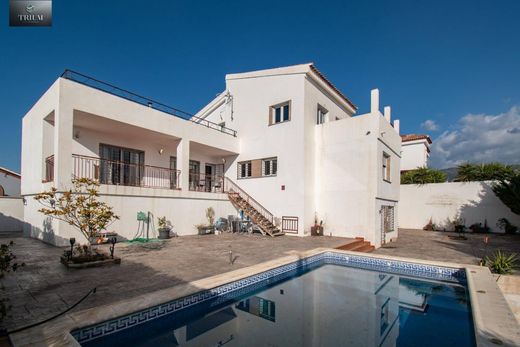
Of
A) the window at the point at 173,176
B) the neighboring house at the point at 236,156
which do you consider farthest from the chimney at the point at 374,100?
the window at the point at 173,176

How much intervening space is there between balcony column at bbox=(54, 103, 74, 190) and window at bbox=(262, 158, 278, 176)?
31.8 ft

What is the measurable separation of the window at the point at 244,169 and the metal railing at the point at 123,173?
4.20m

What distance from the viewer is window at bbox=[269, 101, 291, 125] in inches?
588

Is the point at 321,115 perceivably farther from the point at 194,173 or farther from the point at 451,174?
the point at 451,174

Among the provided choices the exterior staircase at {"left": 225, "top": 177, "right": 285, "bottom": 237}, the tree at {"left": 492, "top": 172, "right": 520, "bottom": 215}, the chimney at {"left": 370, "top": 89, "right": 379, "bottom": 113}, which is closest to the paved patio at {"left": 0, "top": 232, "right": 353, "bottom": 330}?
the exterior staircase at {"left": 225, "top": 177, "right": 285, "bottom": 237}

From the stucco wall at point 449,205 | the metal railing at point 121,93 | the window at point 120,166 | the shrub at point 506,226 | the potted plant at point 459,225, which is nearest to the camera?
the metal railing at point 121,93

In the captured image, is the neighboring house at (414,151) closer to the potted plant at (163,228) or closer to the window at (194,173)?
the window at (194,173)

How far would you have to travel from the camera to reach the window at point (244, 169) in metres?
16.7

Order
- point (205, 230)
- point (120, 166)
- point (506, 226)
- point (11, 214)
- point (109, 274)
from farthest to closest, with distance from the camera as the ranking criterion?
point (506, 226) < point (11, 214) < point (205, 230) < point (120, 166) < point (109, 274)

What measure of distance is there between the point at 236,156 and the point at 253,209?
4.01 m

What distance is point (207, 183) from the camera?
711 inches

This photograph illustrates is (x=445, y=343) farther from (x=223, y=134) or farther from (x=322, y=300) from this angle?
(x=223, y=134)

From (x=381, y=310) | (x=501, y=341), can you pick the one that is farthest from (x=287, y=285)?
(x=501, y=341)

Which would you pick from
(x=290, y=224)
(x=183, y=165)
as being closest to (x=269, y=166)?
(x=290, y=224)
